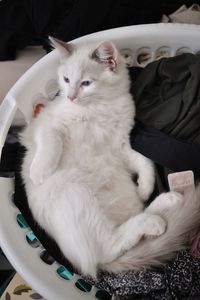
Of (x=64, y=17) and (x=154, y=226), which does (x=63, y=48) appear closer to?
(x=64, y=17)

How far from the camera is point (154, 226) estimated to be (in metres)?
1.18

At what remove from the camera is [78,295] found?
4.04ft

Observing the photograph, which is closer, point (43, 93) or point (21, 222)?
point (21, 222)

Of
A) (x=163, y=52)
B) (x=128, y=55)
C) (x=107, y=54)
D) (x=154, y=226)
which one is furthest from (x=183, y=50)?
(x=154, y=226)

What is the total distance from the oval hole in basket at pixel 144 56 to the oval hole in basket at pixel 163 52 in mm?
26

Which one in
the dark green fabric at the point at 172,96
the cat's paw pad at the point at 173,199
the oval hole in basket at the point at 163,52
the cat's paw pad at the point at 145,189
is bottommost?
the cat's paw pad at the point at 145,189

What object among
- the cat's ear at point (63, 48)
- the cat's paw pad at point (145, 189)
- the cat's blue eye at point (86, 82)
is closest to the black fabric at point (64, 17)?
the cat's ear at point (63, 48)

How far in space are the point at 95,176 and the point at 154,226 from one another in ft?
0.86

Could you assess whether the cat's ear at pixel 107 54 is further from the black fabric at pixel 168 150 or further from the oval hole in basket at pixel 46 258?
the oval hole in basket at pixel 46 258

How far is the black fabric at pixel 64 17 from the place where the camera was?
146 centimetres

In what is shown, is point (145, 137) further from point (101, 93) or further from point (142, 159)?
point (101, 93)

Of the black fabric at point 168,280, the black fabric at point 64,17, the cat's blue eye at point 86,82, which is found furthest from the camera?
the black fabric at point 64,17

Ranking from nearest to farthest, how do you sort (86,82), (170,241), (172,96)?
(170,241) < (86,82) < (172,96)

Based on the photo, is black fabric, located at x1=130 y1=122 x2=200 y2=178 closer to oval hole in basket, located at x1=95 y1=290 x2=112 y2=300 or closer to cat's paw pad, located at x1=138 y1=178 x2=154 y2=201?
cat's paw pad, located at x1=138 y1=178 x2=154 y2=201
